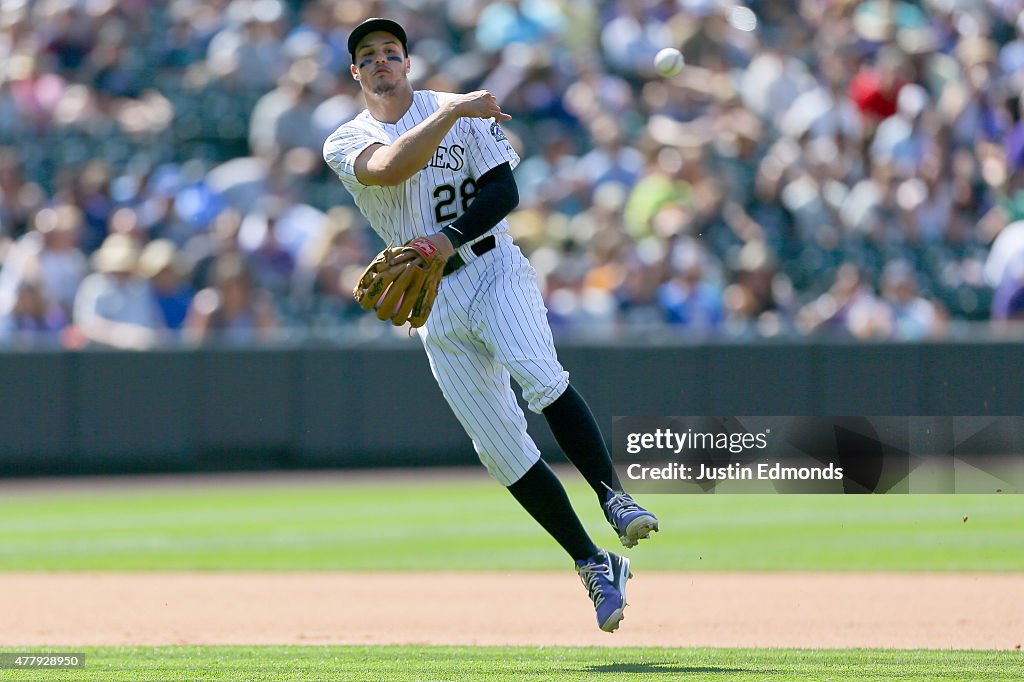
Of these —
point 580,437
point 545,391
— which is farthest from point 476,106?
point 580,437

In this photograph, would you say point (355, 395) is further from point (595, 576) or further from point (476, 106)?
point (476, 106)

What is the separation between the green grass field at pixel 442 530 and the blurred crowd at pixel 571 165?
1.26 m

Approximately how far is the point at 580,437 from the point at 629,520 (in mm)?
368

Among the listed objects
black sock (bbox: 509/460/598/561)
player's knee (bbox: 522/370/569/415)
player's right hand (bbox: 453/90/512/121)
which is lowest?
black sock (bbox: 509/460/598/561)

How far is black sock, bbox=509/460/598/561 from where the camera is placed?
5.25 metres

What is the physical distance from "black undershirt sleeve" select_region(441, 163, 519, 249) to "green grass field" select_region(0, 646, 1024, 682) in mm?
1274

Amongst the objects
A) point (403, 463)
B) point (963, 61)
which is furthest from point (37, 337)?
point (963, 61)

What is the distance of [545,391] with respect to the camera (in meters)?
5.14

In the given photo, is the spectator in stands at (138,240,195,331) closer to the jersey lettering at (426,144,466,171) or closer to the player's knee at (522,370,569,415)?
the jersey lettering at (426,144,466,171)

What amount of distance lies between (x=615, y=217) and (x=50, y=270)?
149 inches

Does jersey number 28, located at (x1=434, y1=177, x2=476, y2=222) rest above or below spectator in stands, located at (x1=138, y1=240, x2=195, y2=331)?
above

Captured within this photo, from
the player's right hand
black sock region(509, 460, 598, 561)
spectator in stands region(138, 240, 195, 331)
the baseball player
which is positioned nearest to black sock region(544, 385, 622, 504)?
the baseball player

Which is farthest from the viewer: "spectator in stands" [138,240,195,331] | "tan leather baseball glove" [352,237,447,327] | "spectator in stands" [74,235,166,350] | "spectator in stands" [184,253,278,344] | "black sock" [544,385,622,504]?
"spectator in stands" [184,253,278,344]

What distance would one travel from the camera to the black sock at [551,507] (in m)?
5.25
